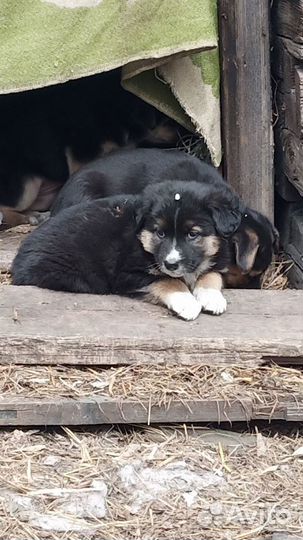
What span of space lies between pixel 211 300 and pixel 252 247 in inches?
19.5

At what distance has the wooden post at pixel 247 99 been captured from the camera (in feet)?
18.4

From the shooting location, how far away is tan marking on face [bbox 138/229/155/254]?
492 centimetres

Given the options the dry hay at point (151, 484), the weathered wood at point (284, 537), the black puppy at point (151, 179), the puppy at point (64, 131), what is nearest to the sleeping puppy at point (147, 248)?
the black puppy at point (151, 179)

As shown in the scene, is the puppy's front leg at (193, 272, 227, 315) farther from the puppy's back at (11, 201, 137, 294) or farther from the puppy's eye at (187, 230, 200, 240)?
the puppy's back at (11, 201, 137, 294)

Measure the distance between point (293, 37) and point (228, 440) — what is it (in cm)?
234

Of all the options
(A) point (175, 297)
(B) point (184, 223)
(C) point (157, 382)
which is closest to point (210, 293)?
(A) point (175, 297)

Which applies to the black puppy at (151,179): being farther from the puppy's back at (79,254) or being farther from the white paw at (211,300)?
the puppy's back at (79,254)

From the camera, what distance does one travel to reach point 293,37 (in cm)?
553

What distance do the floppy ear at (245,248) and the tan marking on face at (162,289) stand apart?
0.37 meters

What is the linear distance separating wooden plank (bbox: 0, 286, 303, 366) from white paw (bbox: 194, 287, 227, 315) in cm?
4

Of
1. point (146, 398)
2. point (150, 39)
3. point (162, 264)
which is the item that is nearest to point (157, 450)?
point (146, 398)

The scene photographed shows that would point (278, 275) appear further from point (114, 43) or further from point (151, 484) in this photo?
point (151, 484)

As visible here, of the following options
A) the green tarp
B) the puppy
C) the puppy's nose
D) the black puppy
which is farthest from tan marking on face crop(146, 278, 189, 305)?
the puppy

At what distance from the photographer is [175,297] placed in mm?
4777
